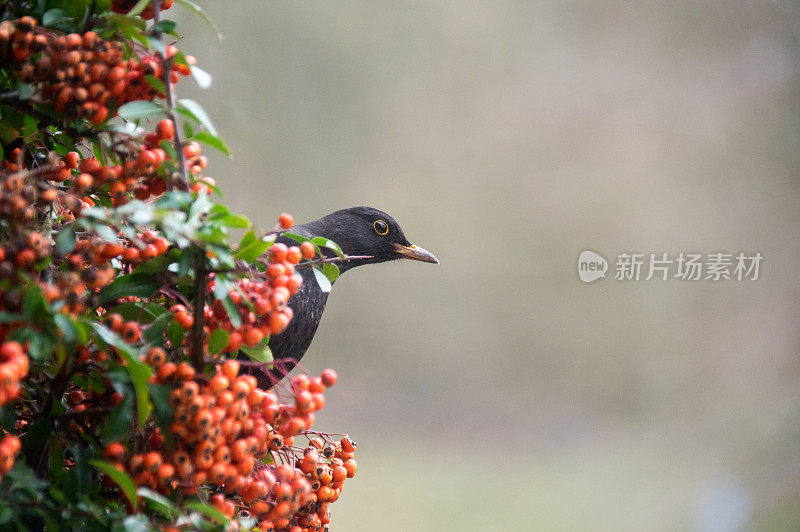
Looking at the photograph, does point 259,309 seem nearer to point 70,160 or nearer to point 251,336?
point 251,336

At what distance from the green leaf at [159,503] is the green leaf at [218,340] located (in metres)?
0.11

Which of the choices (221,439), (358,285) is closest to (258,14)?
(358,285)

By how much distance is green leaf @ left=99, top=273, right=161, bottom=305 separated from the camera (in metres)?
0.56

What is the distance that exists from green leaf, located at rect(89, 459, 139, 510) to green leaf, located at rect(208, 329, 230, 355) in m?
0.11


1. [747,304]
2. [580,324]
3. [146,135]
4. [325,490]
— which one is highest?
[747,304]

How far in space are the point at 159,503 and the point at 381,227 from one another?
0.71 metres

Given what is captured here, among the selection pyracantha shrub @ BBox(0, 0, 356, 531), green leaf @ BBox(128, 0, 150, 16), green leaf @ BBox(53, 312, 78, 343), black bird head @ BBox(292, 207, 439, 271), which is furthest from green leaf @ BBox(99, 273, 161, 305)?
black bird head @ BBox(292, 207, 439, 271)

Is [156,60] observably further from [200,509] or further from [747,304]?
[747,304]

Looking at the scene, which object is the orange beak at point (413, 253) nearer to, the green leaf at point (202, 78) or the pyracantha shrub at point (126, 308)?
the pyracantha shrub at point (126, 308)

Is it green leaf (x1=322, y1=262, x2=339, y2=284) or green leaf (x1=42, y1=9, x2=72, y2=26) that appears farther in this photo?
green leaf (x1=322, y1=262, x2=339, y2=284)

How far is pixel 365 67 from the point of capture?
2576 mm

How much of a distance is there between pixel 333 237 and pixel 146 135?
24.3 inches

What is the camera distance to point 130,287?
0.57 meters

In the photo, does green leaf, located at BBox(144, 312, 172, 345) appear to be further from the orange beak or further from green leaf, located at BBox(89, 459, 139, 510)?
the orange beak
